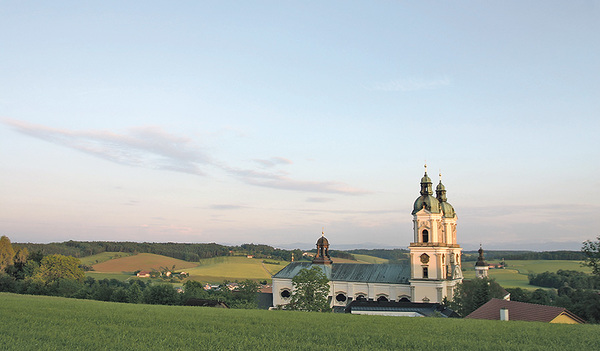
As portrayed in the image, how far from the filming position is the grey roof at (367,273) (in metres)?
71.2

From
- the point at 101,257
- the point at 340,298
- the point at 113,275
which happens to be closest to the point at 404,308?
the point at 340,298

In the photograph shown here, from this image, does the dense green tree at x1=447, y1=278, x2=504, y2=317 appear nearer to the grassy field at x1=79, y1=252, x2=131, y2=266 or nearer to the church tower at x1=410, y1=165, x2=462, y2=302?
the church tower at x1=410, y1=165, x2=462, y2=302

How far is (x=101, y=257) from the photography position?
17812 centimetres

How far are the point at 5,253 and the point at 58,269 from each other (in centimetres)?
1975

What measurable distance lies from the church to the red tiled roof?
29.3m

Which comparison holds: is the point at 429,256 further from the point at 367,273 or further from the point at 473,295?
the point at 473,295

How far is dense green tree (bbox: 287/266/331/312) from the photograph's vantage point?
48594 millimetres

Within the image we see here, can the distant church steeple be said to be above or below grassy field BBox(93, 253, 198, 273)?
above

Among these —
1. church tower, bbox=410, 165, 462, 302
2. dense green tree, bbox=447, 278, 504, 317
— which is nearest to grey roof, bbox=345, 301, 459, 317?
dense green tree, bbox=447, 278, 504, 317

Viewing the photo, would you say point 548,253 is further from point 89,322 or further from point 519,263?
point 89,322

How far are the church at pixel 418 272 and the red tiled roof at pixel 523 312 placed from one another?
29282mm

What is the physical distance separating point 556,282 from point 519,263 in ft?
218

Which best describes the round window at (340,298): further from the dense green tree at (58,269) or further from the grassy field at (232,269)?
the grassy field at (232,269)

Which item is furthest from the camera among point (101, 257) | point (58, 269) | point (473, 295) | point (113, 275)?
point (101, 257)
